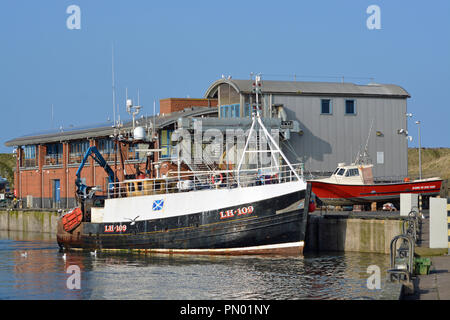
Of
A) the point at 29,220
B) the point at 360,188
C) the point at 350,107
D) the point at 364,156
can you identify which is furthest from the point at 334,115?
the point at 29,220

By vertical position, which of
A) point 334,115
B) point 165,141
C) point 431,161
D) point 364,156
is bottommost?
point 431,161

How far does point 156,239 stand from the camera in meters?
36.1

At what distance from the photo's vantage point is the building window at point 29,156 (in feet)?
248

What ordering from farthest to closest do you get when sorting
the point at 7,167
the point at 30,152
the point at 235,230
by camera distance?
the point at 7,167, the point at 30,152, the point at 235,230

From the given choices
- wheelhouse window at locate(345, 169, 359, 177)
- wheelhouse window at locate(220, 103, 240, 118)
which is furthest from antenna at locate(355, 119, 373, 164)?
wheelhouse window at locate(220, 103, 240, 118)

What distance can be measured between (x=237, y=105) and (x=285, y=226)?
65.6 ft

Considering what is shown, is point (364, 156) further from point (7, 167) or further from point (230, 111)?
point (7, 167)

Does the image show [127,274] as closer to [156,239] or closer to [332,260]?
[156,239]

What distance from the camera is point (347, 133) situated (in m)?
53.0

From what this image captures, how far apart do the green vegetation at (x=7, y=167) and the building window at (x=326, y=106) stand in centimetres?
7315

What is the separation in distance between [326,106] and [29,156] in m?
37.0

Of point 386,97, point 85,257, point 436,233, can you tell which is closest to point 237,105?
point 386,97

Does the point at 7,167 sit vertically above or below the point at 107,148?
below
